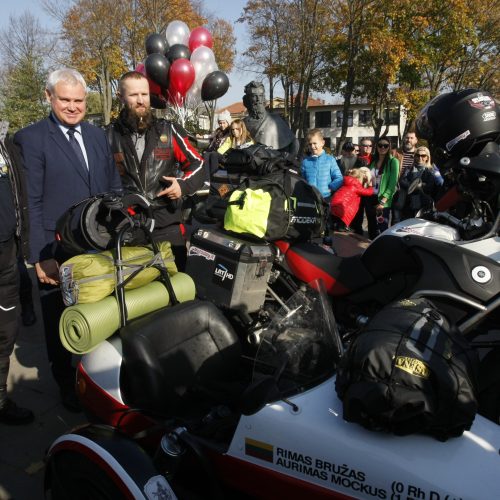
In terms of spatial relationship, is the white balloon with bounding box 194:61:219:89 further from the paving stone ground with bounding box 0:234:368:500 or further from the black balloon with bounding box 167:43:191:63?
the paving stone ground with bounding box 0:234:368:500

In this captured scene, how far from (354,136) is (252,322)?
5465 centimetres

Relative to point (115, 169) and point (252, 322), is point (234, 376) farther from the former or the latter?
point (115, 169)

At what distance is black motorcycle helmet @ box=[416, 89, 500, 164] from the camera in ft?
8.71

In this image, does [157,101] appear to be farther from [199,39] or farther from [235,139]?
[235,139]

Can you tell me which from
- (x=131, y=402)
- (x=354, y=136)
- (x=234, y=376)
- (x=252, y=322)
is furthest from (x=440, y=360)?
(x=354, y=136)

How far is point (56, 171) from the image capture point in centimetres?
281

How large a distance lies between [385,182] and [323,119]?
50.6 metres

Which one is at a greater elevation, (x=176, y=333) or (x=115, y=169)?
(x=115, y=169)

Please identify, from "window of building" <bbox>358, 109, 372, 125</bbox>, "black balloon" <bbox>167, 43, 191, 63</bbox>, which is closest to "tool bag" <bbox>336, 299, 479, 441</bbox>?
"black balloon" <bbox>167, 43, 191, 63</bbox>

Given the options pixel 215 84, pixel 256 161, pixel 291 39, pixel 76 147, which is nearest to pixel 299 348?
pixel 76 147

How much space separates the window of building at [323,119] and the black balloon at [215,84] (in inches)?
1858

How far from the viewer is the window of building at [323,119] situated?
54719 millimetres

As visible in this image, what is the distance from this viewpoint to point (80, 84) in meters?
2.80

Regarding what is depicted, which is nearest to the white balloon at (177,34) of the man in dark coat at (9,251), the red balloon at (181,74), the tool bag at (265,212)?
the red balloon at (181,74)
